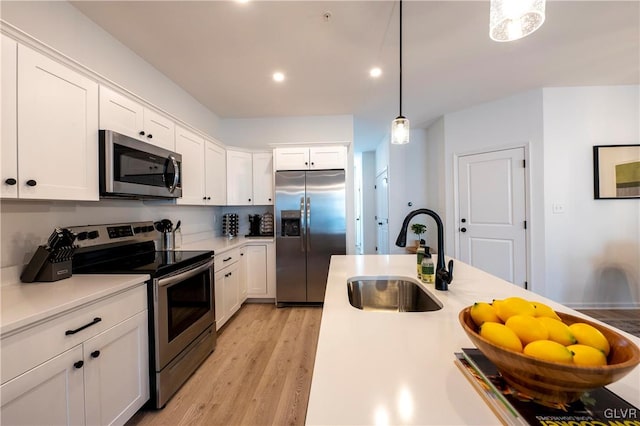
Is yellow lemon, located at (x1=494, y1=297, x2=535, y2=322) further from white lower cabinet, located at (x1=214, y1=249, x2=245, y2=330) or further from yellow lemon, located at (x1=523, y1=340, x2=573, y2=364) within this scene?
white lower cabinet, located at (x1=214, y1=249, x2=245, y2=330)

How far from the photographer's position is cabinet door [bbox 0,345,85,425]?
0.94 meters

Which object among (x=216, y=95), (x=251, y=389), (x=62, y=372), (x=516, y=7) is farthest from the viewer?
(x=216, y=95)

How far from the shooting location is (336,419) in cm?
47

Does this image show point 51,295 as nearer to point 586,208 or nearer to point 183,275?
point 183,275

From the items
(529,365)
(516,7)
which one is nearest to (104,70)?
(516,7)

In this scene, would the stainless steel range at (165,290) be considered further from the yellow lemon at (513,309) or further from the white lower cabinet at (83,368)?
the yellow lemon at (513,309)

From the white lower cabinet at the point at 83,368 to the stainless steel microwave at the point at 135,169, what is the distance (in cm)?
69

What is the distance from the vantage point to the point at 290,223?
11.0 feet

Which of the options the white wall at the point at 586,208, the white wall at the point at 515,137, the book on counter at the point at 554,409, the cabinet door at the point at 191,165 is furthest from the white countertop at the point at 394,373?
the white wall at the point at 586,208

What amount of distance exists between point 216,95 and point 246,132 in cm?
82

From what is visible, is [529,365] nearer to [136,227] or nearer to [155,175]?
[155,175]

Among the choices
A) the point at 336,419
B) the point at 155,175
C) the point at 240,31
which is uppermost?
the point at 240,31

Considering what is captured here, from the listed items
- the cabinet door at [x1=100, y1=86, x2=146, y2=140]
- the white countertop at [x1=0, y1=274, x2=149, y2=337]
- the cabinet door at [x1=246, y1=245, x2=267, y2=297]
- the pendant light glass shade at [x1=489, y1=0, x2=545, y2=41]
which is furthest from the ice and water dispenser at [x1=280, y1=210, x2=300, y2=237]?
the pendant light glass shade at [x1=489, y1=0, x2=545, y2=41]

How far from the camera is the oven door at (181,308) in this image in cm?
160
